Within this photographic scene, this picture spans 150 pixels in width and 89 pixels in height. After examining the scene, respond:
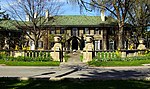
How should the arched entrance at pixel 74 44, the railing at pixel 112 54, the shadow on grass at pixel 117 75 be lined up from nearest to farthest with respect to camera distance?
the shadow on grass at pixel 117 75 → the railing at pixel 112 54 → the arched entrance at pixel 74 44

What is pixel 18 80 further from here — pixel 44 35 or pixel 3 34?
pixel 3 34

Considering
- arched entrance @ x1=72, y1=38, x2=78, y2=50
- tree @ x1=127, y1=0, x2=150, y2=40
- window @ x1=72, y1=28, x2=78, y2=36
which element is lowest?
arched entrance @ x1=72, y1=38, x2=78, y2=50

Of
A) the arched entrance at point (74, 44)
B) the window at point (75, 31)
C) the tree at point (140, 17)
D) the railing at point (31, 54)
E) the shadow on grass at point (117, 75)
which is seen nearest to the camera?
the shadow on grass at point (117, 75)

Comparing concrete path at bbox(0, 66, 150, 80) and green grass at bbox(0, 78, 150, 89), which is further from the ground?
green grass at bbox(0, 78, 150, 89)

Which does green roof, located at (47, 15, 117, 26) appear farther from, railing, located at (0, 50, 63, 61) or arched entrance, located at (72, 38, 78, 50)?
railing, located at (0, 50, 63, 61)

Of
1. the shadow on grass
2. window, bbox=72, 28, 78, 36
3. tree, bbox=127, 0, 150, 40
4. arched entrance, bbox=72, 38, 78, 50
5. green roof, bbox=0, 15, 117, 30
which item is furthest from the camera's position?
window, bbox=72, 28, 78, 36

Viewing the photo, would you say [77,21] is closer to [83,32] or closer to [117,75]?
[83,32]

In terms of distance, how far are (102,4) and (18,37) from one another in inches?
1273

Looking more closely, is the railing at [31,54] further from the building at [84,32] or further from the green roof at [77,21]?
the building at [84,32]

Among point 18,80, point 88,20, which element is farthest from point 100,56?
point 88,20

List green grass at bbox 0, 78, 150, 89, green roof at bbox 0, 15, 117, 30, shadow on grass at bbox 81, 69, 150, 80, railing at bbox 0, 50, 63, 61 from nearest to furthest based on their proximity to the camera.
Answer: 1. green grass at bbox 0, 78, 150, 89
2. shadow on grass at bbox 81, 69, 150, 80
3. railing at bbox 0, 50, 63, 61
4. green roof at bbox 0, 15, 117, 30

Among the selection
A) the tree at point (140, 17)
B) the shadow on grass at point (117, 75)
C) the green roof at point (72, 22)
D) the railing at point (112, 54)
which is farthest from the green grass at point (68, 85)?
the green roof at point (72, 22)

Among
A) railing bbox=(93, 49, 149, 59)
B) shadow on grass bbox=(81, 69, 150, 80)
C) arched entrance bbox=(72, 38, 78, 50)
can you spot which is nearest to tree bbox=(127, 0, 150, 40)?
arched entrance bbox=(72, 38, 78, 50)

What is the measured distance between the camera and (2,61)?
1208 inches
